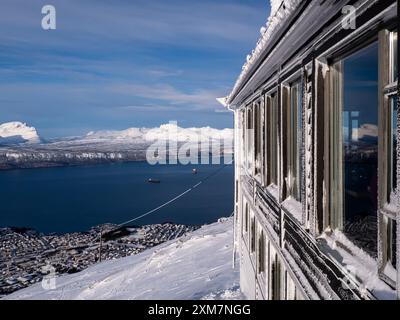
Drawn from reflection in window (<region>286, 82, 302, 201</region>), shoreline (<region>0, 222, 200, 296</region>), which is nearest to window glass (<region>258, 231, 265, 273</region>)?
reflection in window (<region>286, 82, 302, 201</region>)

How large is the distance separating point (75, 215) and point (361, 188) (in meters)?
Result: 88.3

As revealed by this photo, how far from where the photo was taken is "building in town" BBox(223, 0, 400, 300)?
2229 millimetres

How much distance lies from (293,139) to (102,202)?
314 ft

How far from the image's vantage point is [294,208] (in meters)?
4.52

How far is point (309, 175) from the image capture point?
3.65 metres

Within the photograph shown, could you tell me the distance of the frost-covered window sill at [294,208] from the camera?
4203 mm

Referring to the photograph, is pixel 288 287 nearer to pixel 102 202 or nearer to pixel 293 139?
pixel 293 139

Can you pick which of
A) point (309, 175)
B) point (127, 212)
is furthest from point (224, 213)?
point (309, 175)

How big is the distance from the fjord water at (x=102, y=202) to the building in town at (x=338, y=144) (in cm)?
6426

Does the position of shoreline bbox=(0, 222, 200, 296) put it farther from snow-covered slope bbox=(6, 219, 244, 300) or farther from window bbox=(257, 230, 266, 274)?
window bbox=(257, 230, 266, 274)

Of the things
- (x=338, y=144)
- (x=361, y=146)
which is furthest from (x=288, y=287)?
(x=361, y=146)

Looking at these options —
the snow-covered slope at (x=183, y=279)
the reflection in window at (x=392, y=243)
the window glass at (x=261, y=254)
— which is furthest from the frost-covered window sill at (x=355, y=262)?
the snow-covered slope at (x=183, y=279)

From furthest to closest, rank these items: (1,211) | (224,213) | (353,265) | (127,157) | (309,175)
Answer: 1. (127,157)
2. (1,211)
3. (224,213)
4. (309,175)
5. (353,265)
